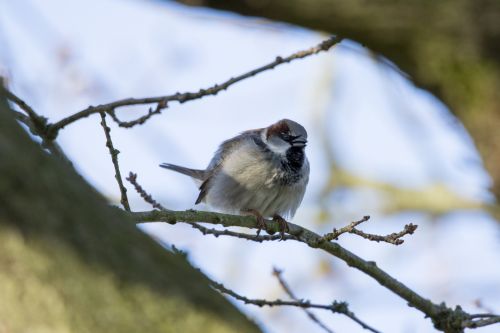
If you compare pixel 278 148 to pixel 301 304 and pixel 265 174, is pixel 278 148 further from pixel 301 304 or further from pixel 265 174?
pixel 301 304

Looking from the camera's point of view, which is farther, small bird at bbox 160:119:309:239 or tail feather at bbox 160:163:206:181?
tail feather at bbox 160:163:206:181

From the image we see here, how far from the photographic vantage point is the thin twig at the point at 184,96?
10.4 feet

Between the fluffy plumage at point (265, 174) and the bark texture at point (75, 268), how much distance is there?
332cm

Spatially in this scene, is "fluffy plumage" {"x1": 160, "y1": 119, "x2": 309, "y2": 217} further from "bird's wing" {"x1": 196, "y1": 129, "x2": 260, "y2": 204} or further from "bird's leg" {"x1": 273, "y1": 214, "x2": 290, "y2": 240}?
"bird's leg" {"x1": 273, "y1": 214, "x2": 290, "y2": 240}

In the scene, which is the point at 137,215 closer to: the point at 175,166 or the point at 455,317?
the point at 455,317

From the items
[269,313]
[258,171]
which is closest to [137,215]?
[258,171]

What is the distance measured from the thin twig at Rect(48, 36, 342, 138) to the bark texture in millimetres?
1751

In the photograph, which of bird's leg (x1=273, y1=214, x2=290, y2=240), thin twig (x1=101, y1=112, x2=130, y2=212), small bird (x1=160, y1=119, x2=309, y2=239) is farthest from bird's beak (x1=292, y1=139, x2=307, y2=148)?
thin twig (x1=101, y1=112, x2=130, y2=212)

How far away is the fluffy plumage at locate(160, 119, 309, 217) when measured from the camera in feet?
15.7

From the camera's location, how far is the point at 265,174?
191 inches

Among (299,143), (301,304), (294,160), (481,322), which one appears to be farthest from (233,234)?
(299,143)

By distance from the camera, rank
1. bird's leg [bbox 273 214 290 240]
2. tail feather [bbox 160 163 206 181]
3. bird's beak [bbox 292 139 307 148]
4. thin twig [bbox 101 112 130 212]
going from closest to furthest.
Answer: thin twig [bbox 101 112 130 212], bird's leg [bbox 273 214 290 240], bird's beak [bbox 292 139 307 148], tail feather [bbox 160 163 206 181]

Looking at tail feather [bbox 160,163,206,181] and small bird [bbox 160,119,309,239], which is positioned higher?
tail feather [bbox 160,163,206,181]

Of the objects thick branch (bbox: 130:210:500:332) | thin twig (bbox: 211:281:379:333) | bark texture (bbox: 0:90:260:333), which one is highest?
thick branch (bbox: 130:210:500:332)
